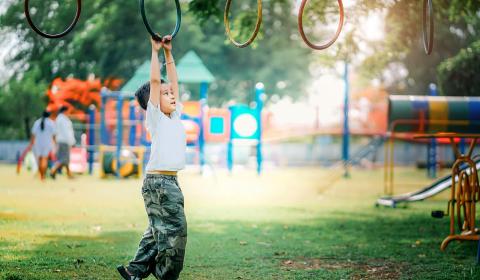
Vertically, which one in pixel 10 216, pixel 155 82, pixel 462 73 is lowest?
pixel 10 216

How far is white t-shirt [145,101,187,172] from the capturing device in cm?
510

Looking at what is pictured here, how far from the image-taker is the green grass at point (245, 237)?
6.18m

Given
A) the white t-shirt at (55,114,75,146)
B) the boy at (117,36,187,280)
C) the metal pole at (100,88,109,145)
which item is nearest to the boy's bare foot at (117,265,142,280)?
the boy at (117,36,187,280)

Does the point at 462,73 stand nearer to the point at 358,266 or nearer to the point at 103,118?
the point at 358,266

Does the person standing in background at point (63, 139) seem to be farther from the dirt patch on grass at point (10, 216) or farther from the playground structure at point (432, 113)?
the playground structure at point (432, 113)

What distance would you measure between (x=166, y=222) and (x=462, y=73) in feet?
37.7

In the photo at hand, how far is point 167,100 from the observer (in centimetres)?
522

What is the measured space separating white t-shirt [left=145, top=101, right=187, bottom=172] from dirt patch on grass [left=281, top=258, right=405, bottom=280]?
181 centimetres

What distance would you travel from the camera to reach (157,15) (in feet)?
118

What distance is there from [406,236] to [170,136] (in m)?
4.45

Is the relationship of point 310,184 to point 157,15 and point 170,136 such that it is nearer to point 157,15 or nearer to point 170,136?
point 170,136

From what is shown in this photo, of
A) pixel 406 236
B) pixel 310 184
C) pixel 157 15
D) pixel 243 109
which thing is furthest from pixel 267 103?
pixel 406 236

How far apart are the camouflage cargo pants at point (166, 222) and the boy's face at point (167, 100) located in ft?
1.69

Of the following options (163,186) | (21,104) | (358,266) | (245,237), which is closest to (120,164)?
(245,237)
